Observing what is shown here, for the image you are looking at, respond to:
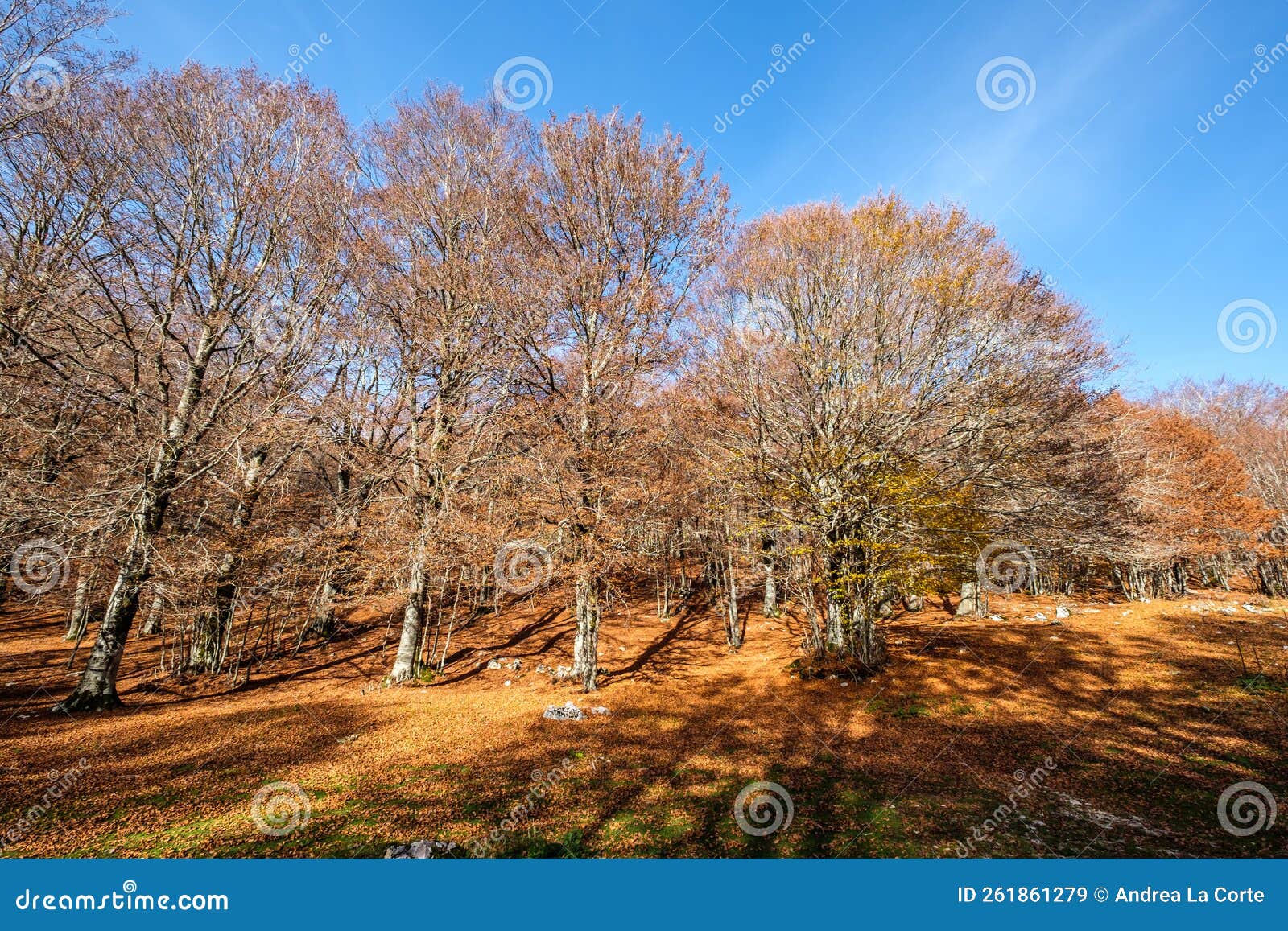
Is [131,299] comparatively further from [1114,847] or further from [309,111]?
[1114,847]

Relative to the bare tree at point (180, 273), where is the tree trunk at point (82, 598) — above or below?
below

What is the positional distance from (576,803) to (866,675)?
8094mm

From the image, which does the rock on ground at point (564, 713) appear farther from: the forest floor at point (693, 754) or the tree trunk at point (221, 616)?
the tree trunk at point (221, 616)

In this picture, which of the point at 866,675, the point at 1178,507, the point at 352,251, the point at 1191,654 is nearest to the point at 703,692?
the point at 866,675

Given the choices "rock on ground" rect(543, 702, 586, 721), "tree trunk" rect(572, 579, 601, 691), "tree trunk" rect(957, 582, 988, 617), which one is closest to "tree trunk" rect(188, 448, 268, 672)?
"tree trunk" rect(572, 579, 601, 691)

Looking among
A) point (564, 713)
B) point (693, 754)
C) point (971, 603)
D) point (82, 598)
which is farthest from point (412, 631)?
point (971, 603)

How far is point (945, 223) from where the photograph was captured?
1198 centimetres

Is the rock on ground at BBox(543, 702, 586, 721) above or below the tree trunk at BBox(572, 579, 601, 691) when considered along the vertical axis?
below

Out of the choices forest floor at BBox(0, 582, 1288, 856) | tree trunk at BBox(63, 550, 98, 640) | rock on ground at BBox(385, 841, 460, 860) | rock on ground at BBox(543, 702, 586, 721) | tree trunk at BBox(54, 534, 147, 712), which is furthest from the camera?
tree trunk at BBox(63, 550, 98, 640)

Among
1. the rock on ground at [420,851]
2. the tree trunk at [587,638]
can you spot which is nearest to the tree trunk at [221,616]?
the tree trunk at [587,638]

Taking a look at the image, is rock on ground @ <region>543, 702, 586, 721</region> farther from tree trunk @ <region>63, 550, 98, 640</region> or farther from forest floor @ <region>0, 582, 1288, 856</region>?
tree trunk @ <region>63, 550, 98, 640</region>

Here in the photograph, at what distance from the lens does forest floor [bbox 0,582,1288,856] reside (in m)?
4.99

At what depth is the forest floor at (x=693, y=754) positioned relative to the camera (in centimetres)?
499

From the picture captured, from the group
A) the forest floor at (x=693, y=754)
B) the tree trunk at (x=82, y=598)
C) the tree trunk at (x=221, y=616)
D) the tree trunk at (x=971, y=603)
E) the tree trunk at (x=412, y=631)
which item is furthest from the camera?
the tree trunk at (x=971, y=603)
